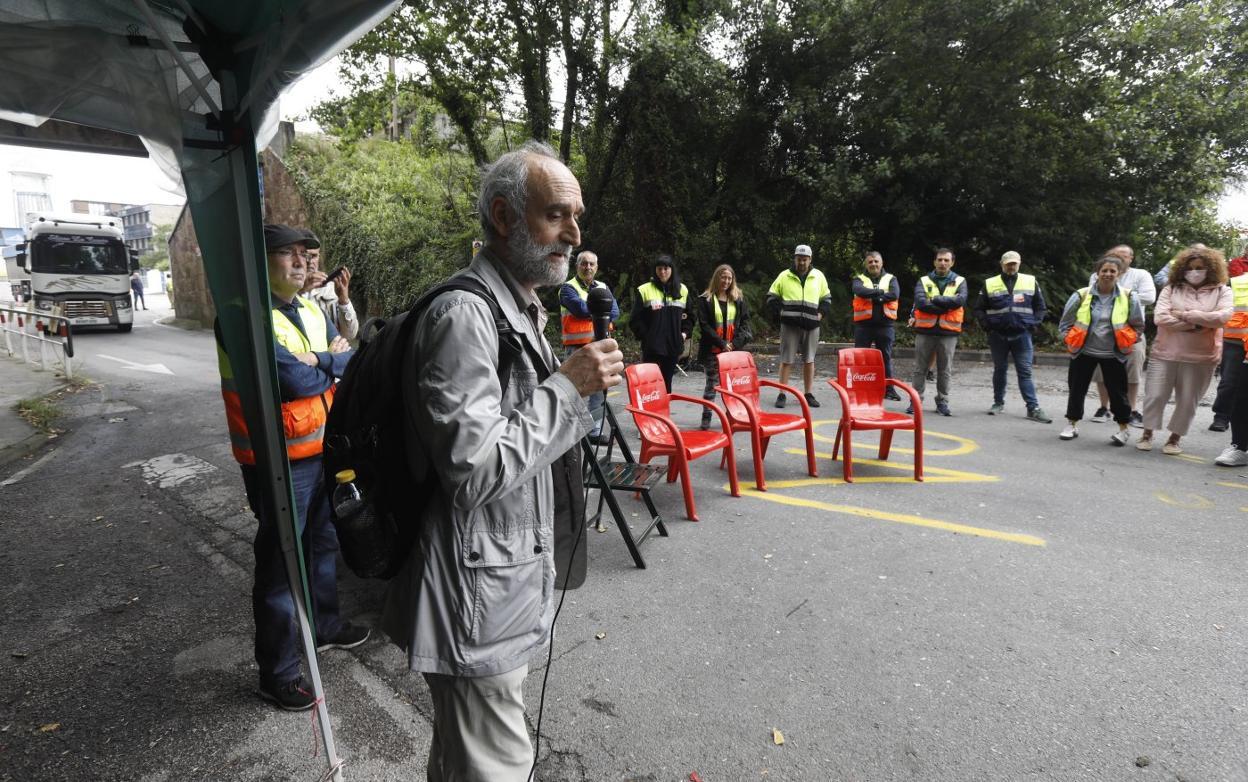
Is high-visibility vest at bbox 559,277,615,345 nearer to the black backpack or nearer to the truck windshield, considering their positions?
the black backpack

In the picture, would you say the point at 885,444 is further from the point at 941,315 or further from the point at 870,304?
the point at 870,304

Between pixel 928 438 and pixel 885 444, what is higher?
pixel 885 444

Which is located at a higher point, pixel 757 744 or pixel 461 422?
pixel 461 422

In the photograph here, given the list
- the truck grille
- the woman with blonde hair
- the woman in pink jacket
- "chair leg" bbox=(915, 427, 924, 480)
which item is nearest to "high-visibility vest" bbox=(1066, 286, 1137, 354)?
the woman in pink jacket

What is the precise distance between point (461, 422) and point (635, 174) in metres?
13.5

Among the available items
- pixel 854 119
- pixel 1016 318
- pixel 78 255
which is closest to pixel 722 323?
pixel 1016 318

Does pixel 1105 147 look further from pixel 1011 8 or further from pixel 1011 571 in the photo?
pixel 1011 571

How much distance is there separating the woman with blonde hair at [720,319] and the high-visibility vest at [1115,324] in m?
3.35

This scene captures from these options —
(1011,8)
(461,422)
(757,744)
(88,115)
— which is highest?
(1011,8)

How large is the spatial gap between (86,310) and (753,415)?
21517mm

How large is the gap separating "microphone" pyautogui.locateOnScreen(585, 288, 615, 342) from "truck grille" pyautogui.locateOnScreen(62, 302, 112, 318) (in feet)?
74.0

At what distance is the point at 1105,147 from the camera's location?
12023mm

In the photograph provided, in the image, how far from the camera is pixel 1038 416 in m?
7.57

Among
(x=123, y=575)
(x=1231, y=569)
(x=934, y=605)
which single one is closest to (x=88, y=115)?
(x=123, y=575)
